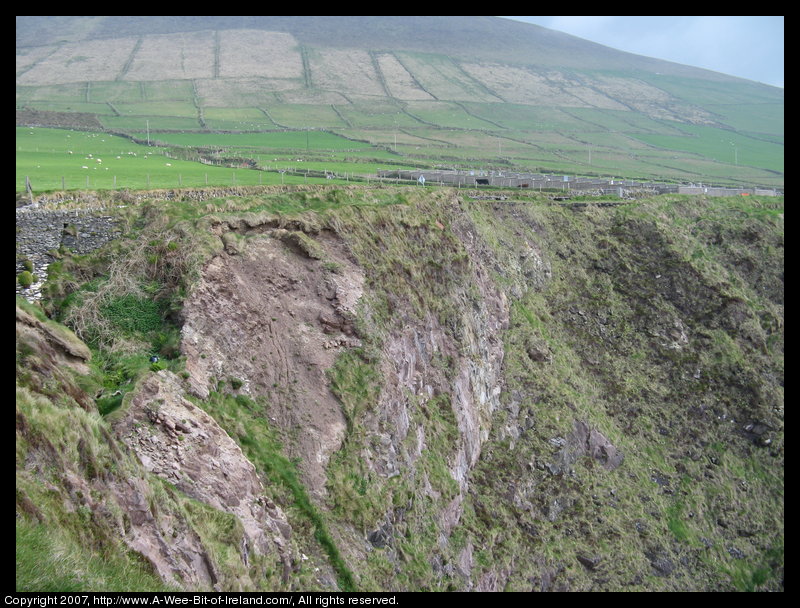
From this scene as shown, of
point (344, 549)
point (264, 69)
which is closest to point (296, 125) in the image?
point (264, 69)

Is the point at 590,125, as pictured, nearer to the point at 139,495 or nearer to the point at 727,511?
the point at 727,511

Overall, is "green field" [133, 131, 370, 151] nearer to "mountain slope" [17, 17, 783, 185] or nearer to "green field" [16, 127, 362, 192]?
"mountain slope" [17, 17, 783, 185]

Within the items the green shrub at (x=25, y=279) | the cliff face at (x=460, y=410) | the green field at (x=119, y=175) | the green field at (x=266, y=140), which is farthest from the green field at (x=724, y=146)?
the green shrub at (x=25, y=279)

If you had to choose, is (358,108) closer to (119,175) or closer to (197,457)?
(119,175)

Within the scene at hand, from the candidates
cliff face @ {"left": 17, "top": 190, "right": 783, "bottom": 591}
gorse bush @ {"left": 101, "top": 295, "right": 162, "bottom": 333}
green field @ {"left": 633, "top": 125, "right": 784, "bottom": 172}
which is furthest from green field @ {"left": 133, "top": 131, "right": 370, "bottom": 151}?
green field @ {"left": 633, "top": 125, "right": 784, "bottom": 172}

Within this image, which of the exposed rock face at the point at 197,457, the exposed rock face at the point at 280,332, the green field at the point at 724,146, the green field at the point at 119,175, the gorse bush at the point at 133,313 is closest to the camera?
the exposed rock face at the point at 197,457

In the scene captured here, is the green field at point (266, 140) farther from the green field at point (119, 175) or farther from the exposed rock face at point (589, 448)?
the exposed rock face at point (589, 448)
